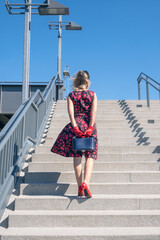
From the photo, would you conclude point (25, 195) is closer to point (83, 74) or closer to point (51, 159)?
point (51, 159)

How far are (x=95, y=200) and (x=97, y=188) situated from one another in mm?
354

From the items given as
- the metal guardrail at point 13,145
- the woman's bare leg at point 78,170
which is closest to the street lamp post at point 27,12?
the metal guardrail at point 13,145

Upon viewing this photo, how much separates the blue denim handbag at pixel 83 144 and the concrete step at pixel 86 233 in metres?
0.81

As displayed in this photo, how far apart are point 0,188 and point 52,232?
0.85 metres

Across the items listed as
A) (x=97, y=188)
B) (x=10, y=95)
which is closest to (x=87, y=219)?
(x=97, y=188)

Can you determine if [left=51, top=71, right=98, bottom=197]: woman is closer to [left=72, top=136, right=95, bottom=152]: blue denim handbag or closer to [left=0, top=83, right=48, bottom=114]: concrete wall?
[left=72, top=136, right=95, bottom=152]: blue denim handbag

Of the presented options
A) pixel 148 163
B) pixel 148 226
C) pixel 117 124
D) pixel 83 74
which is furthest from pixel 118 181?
pixel 117 124

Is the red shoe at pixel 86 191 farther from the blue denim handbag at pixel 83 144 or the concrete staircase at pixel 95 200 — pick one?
the blue denim handbag at pixel 83 144

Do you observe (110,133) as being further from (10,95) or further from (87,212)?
(10,95)

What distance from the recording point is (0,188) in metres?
3.22

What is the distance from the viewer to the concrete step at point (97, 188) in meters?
3.49

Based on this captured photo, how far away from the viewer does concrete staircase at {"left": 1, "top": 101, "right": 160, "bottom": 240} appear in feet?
9.06

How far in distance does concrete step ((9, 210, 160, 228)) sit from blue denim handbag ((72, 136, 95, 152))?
0.67 m

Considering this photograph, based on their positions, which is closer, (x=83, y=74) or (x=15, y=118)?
(x=83, y=74)
